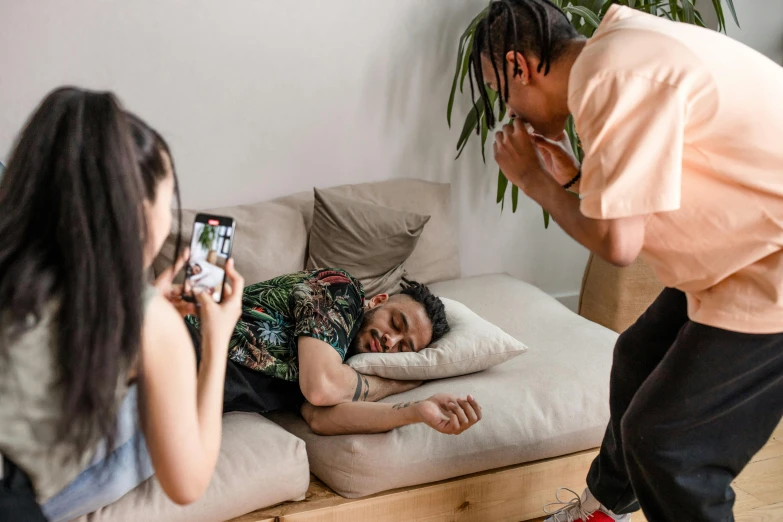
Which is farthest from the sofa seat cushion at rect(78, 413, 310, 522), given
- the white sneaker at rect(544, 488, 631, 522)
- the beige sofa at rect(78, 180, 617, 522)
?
the white sneaker at rect(544, 488, 631, 522)

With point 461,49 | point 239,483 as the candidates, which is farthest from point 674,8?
point 239,483

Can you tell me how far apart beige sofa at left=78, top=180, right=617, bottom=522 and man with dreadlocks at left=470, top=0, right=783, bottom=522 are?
467 millimetres

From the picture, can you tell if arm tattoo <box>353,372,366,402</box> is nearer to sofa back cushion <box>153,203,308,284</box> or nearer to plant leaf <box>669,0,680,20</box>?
sofa back cushion <box>153,203,308,284</box>

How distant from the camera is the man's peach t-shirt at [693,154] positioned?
114 centimetres

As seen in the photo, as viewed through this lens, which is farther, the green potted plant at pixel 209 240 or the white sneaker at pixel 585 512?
the white sneaker at pixel 585 512

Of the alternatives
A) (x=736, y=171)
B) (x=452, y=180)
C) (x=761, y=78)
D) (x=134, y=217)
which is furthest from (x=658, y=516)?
(x=452, y=180)

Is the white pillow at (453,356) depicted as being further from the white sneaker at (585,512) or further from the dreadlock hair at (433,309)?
the white sneaker at (585,512)

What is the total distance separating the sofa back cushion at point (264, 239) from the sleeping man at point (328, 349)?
21 centimetres

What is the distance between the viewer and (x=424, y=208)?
108 inches

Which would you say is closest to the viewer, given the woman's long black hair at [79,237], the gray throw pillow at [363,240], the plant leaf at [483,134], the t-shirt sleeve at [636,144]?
the woman's long black hair at [79,237]

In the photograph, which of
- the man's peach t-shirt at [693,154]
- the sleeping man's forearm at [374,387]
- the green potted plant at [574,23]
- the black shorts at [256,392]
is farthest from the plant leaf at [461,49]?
the man's peach t-shirt at [693,154]

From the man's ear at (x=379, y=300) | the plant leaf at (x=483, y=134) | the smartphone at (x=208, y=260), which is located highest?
the smartphone at (x=208, y=260)

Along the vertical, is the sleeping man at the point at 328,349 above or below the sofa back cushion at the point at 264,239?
below

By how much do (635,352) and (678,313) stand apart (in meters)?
0.12
